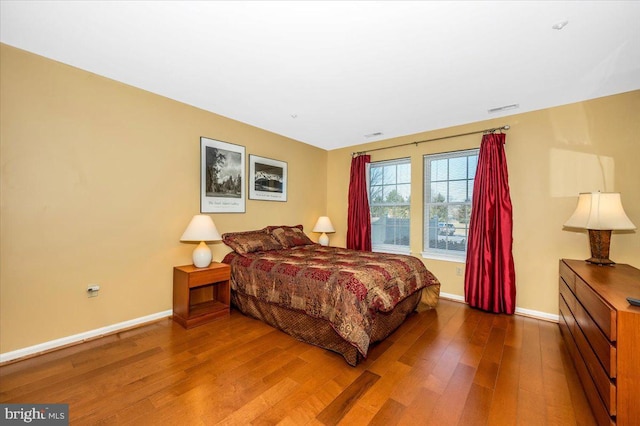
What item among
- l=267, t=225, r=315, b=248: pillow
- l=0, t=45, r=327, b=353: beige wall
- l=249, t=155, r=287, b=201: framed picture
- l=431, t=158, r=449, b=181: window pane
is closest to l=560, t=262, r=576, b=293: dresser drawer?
l=431, t=158, r=449, b=181: window pane

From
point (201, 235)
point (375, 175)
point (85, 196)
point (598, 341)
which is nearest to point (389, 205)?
point (375, 175)

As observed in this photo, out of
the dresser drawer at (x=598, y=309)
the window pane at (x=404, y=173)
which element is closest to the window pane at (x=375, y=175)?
the window pane at (x=404, y=173)

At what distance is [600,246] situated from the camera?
248 cm

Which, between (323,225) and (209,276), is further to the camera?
(323,225)

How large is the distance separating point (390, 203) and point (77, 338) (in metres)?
4.23

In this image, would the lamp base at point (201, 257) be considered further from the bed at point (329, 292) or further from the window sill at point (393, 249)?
the window sill at point (393, 249)

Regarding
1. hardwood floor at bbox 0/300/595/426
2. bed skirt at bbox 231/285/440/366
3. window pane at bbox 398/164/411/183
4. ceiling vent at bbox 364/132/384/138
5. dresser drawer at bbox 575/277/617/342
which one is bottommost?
hardwood floor at bbox 0/300/595/426

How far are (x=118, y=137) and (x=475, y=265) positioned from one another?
14.3 ft

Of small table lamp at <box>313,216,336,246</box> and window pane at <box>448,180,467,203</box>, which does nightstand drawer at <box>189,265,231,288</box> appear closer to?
small table lamp at <box>313,216,336,246</box>

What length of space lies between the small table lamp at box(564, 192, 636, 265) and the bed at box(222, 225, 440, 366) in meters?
1.50

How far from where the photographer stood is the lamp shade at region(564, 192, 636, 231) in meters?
2.32

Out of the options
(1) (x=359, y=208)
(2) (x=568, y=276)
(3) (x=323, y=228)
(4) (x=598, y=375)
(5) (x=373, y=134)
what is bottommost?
(4) (x=598, y=375)

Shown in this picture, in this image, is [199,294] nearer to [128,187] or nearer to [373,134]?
[128,187]

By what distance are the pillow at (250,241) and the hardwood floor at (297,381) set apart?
1043 millimetres
